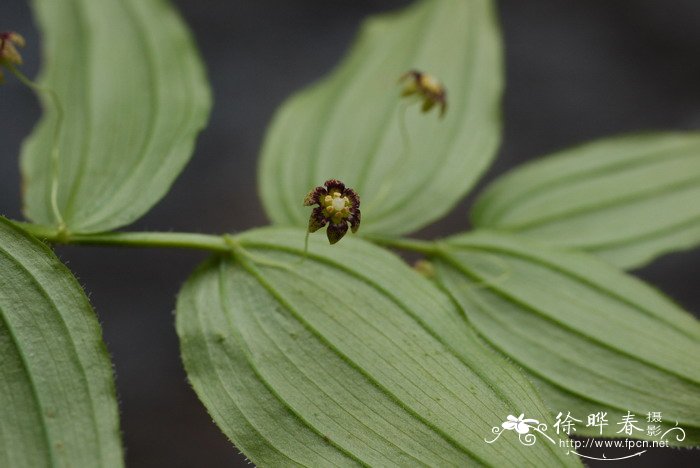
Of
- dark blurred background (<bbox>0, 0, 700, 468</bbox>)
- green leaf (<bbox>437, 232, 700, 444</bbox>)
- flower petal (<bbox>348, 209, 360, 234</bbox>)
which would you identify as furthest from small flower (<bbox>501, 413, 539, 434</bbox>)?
dark blurred background (<bbox>0, 0, 700, 468</bbox>)

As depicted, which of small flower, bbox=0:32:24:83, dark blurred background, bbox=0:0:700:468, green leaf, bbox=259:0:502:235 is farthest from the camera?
dark blurred background, bbox=0:0:700:468

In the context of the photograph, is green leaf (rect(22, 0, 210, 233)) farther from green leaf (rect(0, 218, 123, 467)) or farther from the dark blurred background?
the dark blurred background

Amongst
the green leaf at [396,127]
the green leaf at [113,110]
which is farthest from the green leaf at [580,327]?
the green leaf at [113,110]

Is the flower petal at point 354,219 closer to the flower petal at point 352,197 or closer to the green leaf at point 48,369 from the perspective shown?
the flower petal at point 352,197

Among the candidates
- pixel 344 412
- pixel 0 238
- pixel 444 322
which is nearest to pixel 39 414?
pixel 0 238

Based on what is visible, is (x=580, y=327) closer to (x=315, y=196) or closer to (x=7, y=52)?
(x=315, y=196)

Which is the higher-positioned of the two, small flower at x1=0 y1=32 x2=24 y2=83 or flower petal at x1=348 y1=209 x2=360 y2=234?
flower petal at x1=348 y1=209 x2=360 y2=234
